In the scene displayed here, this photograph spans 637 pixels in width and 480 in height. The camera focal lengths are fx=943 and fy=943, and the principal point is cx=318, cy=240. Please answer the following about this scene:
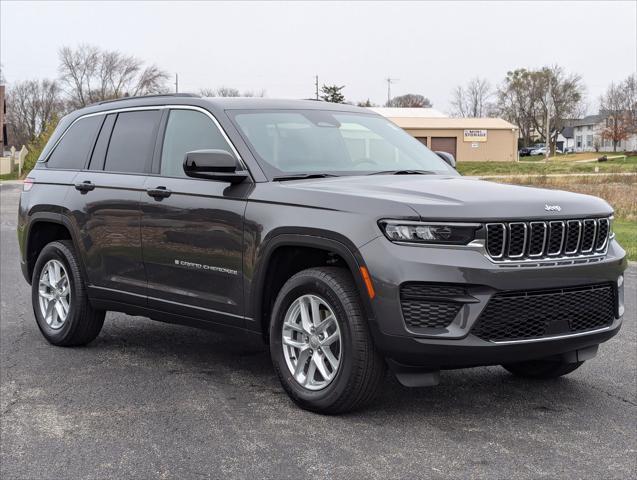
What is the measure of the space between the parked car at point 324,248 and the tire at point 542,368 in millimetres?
15

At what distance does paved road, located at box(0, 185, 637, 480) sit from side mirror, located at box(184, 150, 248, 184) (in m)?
1.34

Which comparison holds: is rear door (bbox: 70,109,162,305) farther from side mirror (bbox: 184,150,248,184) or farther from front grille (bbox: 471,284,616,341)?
front grille (bbox: 471,284,616,341)

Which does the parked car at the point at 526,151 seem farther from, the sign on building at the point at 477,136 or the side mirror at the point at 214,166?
the side mirror at the point at 214,166

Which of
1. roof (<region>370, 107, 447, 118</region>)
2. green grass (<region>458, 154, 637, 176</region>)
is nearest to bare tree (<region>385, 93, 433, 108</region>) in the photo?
roof (<region>370, 107, 447, 118</region>)

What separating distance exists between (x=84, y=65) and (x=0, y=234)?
87.9 metres

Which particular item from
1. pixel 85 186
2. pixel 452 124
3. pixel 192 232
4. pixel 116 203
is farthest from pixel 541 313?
pixel 452 124

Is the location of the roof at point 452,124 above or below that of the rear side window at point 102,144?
above

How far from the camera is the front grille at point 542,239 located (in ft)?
15.9

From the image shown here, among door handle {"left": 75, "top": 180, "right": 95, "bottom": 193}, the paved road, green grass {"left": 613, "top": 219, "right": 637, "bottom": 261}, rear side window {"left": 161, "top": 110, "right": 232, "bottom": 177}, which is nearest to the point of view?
the paved road

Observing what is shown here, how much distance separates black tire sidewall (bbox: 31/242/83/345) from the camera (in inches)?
284

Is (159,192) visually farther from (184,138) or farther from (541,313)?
(541,313)

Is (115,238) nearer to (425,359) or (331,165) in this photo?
(331,165)

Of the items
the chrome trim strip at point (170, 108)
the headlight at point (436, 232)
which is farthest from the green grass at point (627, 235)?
the headlight at point (436, 232)

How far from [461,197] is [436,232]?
30 cm
